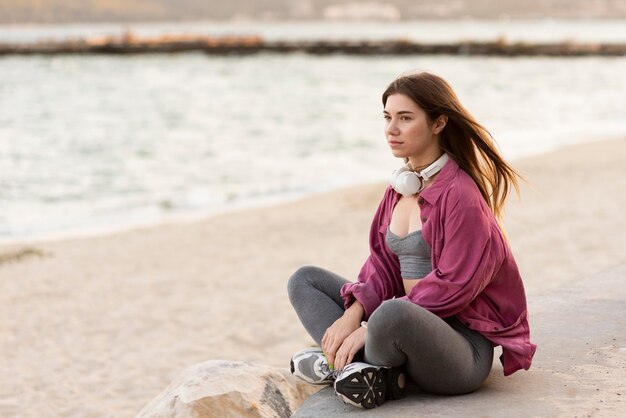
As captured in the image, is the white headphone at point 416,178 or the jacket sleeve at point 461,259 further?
the white headphone at point 416,178

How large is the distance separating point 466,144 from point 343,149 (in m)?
16.6

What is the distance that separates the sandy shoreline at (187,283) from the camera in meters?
5.29

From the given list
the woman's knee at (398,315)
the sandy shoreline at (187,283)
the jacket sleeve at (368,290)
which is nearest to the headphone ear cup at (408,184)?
the jacket sleeve at (368,290)

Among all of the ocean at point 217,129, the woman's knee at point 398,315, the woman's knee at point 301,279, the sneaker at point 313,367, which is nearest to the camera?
the woman's knee at point 398,315

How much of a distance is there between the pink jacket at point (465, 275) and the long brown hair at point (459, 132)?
7cm

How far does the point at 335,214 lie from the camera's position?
36.3 ft

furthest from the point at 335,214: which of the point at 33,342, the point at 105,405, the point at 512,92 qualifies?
the point at 512,92

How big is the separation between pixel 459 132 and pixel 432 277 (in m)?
0.51

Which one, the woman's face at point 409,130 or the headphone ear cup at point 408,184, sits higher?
the woman's face at point 409,130

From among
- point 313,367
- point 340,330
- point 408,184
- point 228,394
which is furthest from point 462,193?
point 228,394

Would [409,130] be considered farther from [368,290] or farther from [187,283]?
[187,283]

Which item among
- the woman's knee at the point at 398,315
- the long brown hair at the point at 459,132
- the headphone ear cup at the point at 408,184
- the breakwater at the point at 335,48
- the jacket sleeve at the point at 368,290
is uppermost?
the long brown hair at the point at 459,132

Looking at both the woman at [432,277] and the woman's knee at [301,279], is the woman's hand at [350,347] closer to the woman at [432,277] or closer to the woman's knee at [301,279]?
the woman at [432,277]

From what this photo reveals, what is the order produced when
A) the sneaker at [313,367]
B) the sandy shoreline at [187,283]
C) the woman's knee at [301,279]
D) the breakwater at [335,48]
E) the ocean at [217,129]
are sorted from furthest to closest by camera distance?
the breakwater at [335,48] < the ocean at [217,129] < the sandy shoreline at [187,283] < the woman's knee at [301,279] < the sneaker at [313,367]
